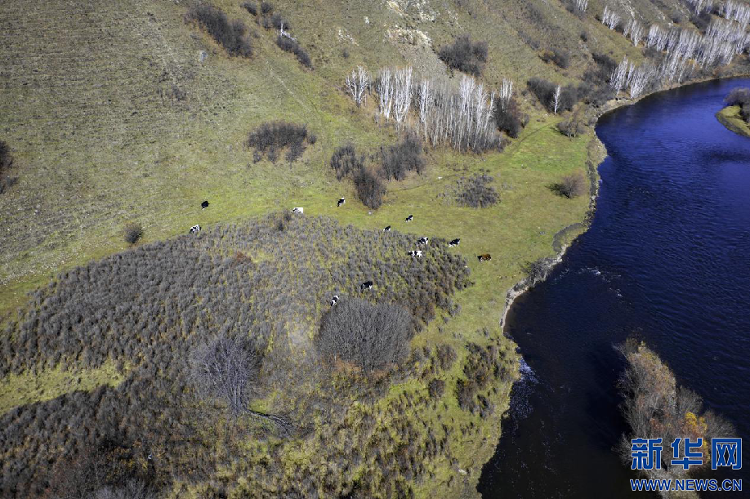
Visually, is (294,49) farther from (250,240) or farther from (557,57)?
(557,57)

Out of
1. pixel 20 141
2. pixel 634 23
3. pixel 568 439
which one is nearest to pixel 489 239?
pixel 568 439

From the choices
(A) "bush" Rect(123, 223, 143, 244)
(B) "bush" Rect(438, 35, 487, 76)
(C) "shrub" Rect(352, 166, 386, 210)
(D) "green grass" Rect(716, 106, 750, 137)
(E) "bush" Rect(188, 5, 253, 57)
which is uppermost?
(E) "bush" Rect(188, 5, 253, 57)

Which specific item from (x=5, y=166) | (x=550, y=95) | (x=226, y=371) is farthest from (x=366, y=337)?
(x=550, y=95)

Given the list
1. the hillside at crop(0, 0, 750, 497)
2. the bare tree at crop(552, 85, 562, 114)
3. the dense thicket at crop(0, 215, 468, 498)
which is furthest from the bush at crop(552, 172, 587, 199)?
the bare tree at crop(552, 85, 562, 114)

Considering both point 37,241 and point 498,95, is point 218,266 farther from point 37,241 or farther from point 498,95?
point 498,95

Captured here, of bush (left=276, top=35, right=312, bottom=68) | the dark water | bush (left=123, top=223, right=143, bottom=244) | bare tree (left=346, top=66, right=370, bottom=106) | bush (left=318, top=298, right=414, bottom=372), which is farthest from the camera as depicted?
bush (left=276, top=35, right=312, bottom=68)

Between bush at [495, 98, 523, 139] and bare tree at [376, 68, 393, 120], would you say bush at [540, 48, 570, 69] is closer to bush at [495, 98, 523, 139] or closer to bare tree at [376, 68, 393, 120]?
bush at [495, 98, 523, 139]
